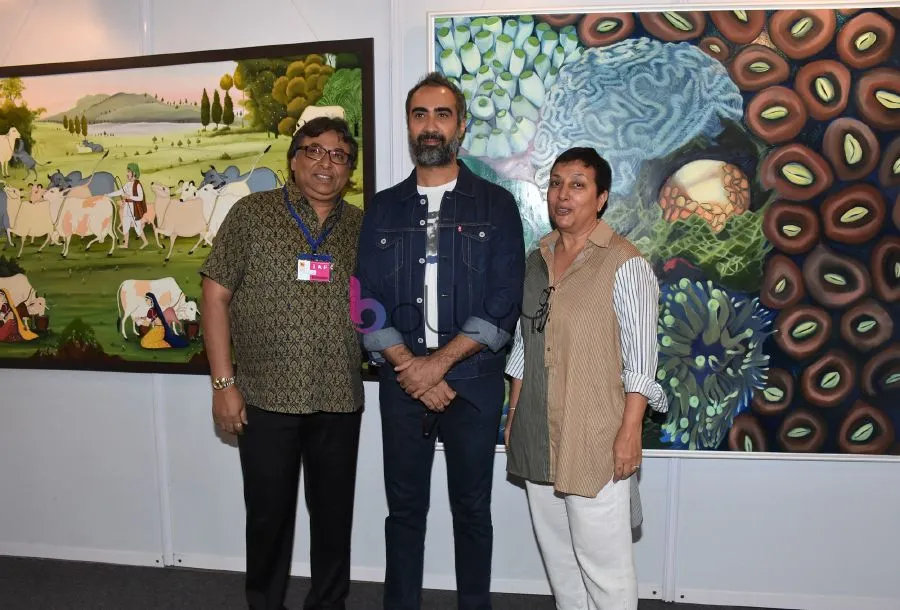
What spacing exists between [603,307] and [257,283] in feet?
3.67

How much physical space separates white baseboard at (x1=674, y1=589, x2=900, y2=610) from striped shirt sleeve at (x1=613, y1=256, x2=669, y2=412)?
1.23 m

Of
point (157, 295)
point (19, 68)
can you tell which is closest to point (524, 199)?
point (157, 295)

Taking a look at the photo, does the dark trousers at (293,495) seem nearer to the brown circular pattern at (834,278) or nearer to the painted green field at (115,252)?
the painted green field at (115,252)

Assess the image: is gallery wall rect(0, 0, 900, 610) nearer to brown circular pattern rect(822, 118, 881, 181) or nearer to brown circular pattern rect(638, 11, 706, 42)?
brown circular pattern rect(638, 11, 706, 42)

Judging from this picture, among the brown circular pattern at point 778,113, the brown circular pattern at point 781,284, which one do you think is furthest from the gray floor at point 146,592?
the brown circular pattern at point 778,113

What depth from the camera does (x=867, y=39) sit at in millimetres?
2174

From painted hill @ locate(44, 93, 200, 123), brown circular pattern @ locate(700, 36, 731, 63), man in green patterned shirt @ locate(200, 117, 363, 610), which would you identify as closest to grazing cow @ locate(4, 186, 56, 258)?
painted hill @ locate(44, 93, 200, 123)

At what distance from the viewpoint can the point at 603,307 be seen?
174 cm

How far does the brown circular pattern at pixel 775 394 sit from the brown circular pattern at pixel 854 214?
543mm

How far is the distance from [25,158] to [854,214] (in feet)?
11.2

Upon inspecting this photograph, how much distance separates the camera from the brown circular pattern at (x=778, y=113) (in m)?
2.19

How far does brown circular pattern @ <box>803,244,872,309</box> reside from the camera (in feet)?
7.29

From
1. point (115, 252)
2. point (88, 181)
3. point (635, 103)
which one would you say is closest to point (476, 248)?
point (635, 103)

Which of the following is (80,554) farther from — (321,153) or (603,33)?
(603,33)
